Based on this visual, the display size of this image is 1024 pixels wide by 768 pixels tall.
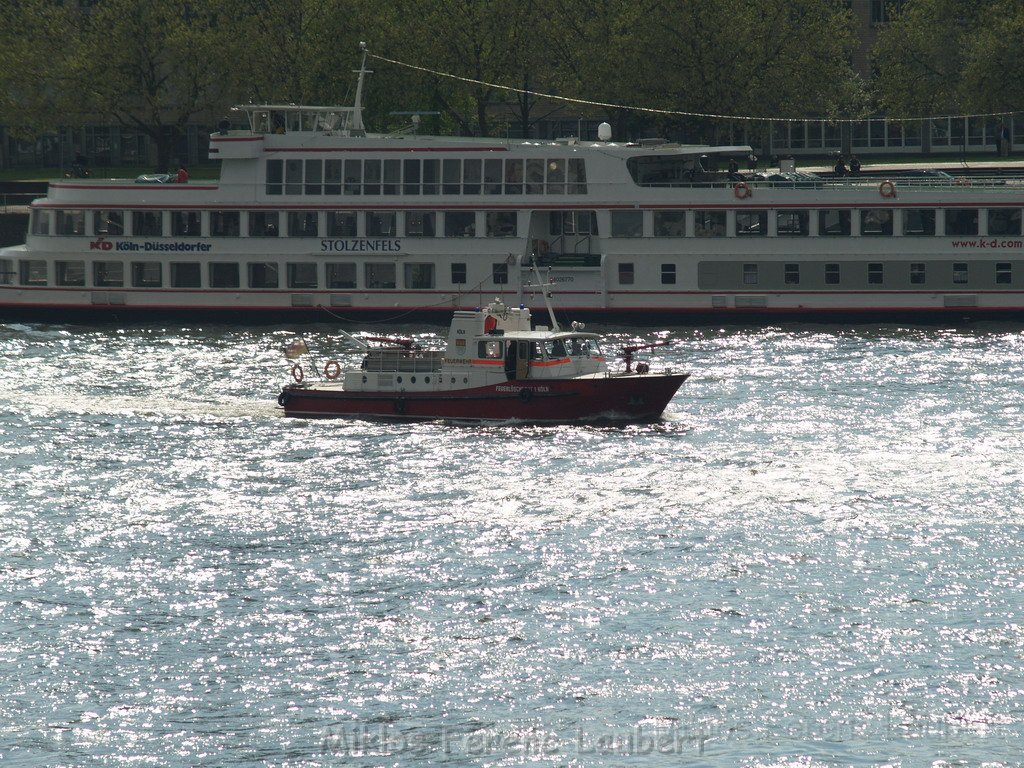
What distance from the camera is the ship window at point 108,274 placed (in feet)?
231

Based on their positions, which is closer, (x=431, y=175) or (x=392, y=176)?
(x=431, y=175)

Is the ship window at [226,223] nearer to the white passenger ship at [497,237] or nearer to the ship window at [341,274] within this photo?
the white passenger ship at [497,237]

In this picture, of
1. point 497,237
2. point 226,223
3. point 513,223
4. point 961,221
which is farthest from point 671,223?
point 226,223

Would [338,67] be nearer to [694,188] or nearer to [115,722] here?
[694,188]

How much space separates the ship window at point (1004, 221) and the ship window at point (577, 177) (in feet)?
52.2

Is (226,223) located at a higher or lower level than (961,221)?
higher

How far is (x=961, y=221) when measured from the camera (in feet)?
214

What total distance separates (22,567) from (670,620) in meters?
13.8

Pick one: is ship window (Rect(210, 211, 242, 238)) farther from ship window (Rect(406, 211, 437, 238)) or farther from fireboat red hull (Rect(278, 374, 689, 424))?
fireboat red hull (Rect(278, 374, 689, 424))

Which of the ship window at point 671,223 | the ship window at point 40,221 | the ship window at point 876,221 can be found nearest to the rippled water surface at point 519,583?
the ship window at point 876,221

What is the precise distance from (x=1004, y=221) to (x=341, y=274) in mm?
26653

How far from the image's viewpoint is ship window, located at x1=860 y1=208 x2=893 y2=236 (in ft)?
216

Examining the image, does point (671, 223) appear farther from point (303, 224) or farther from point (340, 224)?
point (303, 224)

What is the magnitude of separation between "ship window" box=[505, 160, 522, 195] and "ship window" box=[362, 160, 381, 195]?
524 cm
